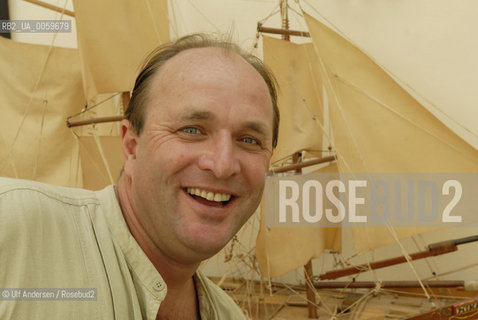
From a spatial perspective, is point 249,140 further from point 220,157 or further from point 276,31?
point 276,31

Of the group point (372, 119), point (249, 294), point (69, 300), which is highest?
point (372, 119)

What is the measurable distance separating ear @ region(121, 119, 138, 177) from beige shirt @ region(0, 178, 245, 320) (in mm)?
50

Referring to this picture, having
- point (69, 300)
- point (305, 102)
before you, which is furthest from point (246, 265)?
point (69, 300)

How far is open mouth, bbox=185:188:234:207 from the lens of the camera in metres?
0.47

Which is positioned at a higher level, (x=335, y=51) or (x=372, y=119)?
(x=335, y=51)

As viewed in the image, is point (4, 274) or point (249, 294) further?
point (249, 294)

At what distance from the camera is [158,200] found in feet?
1.56

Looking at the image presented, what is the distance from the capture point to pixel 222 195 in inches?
18.8

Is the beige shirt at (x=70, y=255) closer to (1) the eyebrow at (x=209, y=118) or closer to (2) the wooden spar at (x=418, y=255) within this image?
(1) the eyebrow at (x=209, y=118)

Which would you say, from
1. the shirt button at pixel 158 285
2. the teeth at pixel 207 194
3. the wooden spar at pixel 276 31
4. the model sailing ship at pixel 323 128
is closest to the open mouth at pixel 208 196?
the teeth at pixel 207 194

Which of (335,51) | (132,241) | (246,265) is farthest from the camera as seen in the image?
(246,265)

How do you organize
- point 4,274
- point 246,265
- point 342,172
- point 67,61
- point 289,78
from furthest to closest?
point 67,61 → point 289,78 → point 246,265 → point 342,172 → point 4,274

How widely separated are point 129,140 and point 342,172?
4.02ft

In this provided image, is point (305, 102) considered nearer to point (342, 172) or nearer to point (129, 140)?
point (342, 172)
